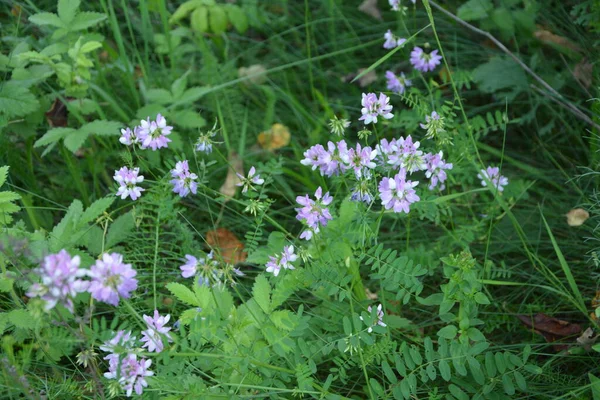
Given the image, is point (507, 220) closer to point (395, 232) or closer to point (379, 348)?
point (395, 232)

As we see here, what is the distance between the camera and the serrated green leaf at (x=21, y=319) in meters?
1.78

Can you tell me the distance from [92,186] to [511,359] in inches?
70.5

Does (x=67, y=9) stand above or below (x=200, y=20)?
above

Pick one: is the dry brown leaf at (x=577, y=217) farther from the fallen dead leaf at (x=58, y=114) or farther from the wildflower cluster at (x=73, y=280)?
the fallen dead leaf at (x=58, y=114)

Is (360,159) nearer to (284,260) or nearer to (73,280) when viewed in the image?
(284,260)

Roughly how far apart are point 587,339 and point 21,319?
151 cm

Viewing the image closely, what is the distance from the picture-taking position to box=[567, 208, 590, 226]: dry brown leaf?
2.27m

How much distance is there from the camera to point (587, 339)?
187 cm

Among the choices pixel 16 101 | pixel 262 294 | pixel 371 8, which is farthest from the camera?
pixel 371 8

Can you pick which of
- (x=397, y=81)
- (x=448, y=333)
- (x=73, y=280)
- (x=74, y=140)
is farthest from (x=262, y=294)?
(x=397, y=81)

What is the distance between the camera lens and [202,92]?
2.65 m

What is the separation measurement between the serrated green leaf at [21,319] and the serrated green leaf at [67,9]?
1140 mm

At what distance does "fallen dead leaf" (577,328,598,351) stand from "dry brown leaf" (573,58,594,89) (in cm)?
118

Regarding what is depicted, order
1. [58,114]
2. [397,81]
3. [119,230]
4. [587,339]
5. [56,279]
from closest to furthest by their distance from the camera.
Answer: [56,279], [587,339], [119,230], [397,81], [58,114]
